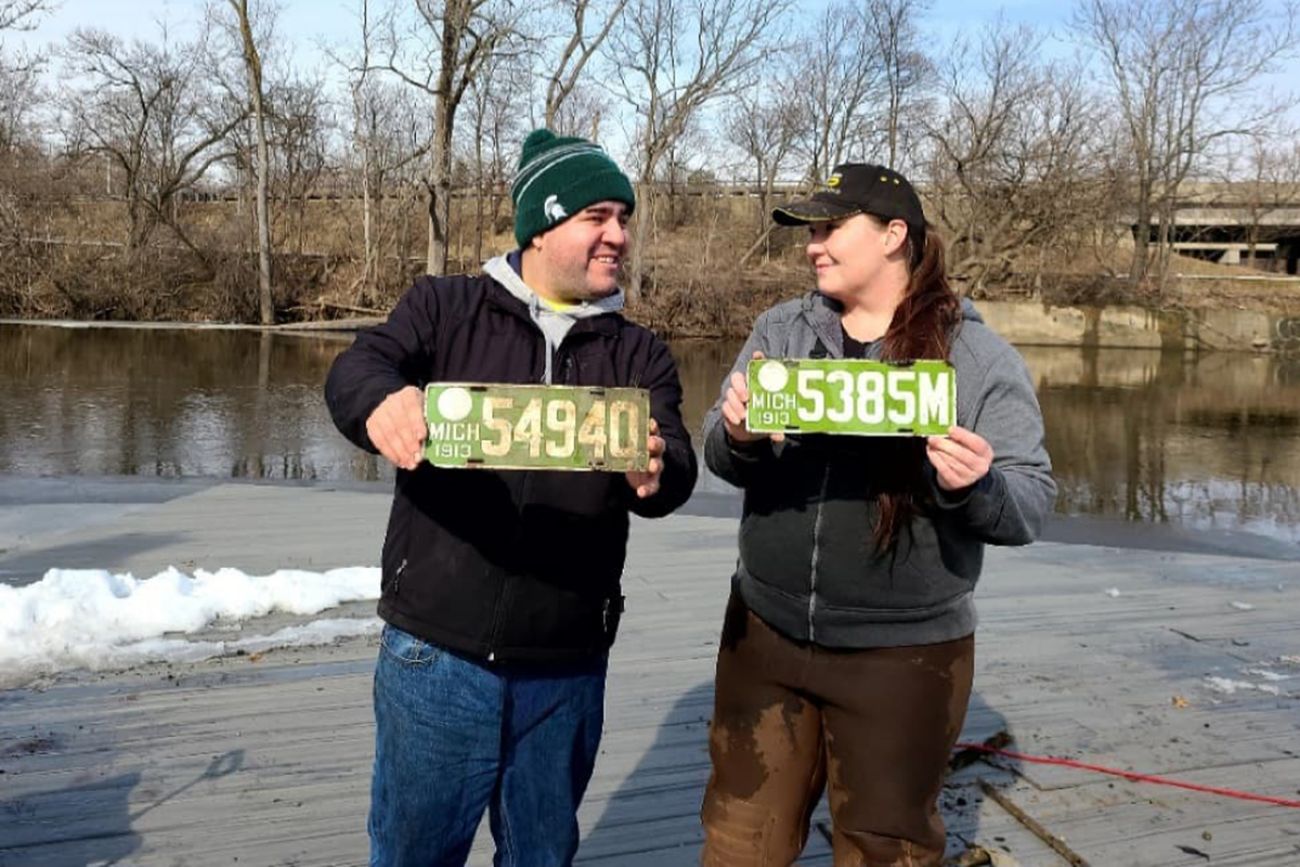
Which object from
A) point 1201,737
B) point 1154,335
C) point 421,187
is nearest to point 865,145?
point 1154,335

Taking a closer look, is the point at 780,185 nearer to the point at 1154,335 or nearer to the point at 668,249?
the point at 668,249

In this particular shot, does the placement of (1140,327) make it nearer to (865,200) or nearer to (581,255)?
(865,200)

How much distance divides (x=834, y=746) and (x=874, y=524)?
0.51 m

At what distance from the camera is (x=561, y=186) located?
2201 mm

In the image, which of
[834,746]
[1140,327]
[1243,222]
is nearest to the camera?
[834,746]

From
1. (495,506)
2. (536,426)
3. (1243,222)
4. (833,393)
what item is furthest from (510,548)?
(1243,222)

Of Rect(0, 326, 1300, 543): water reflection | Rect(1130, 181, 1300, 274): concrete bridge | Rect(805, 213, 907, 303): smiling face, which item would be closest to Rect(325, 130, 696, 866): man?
Rect(805, 213, 907, 303): smiling face

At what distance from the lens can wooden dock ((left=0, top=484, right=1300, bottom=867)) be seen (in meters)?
3.13

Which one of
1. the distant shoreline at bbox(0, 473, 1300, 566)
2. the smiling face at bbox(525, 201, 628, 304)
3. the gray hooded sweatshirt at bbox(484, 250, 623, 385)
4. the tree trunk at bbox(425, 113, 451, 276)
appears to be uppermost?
the tree trunk at bbox(425, 113, 451, 276)

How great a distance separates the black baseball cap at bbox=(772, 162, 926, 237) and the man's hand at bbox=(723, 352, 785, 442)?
0.39 metres

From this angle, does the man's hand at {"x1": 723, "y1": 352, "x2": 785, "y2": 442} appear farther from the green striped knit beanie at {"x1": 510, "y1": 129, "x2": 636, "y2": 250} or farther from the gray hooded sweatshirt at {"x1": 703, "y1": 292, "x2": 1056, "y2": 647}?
the green striped knit beanie at {"x1": 510, "y1": 129, "x2": 636, "y2": 250}

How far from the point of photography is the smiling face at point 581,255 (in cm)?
A: 220

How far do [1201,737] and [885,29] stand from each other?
37.7 meters

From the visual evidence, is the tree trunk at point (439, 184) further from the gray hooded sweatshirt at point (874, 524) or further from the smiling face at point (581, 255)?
the gray hooded sweatshirt at point (874, 524)
